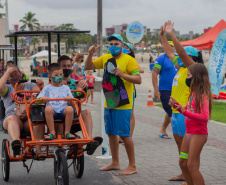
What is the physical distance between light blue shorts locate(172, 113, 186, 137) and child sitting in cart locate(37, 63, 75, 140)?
52.1 inches

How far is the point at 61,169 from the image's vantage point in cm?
545

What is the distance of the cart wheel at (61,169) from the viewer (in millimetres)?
5320

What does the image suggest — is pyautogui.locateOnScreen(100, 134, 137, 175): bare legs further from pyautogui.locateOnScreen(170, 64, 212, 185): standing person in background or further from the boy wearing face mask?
pyautogui.locateOnScreen(170, 64, 212, 185): standing person in background

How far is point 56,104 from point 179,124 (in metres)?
1.65

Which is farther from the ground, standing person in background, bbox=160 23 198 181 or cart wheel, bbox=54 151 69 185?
standing person in background, bbox=160 23 198 181

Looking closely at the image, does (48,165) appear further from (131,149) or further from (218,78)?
(218,78)

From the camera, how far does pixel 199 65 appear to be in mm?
4922

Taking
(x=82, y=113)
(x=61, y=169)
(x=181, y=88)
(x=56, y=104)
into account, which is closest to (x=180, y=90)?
(x=181, y=88)

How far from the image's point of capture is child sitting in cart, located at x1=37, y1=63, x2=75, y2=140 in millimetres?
5855

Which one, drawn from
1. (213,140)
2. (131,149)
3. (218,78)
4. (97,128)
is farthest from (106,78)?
(218,78)

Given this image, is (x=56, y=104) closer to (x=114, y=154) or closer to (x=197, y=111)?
(x=114, y=154)

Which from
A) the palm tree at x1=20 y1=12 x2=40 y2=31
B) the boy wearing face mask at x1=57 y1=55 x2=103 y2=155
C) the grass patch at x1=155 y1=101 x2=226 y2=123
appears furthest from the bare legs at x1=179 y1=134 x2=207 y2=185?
the palm tree at x1=20 y1=12 x2=40 y2=31

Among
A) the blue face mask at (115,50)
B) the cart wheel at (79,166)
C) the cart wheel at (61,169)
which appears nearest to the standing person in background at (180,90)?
the blue face mask at (115,50)

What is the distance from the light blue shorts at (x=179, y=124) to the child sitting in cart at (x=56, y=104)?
132cm
